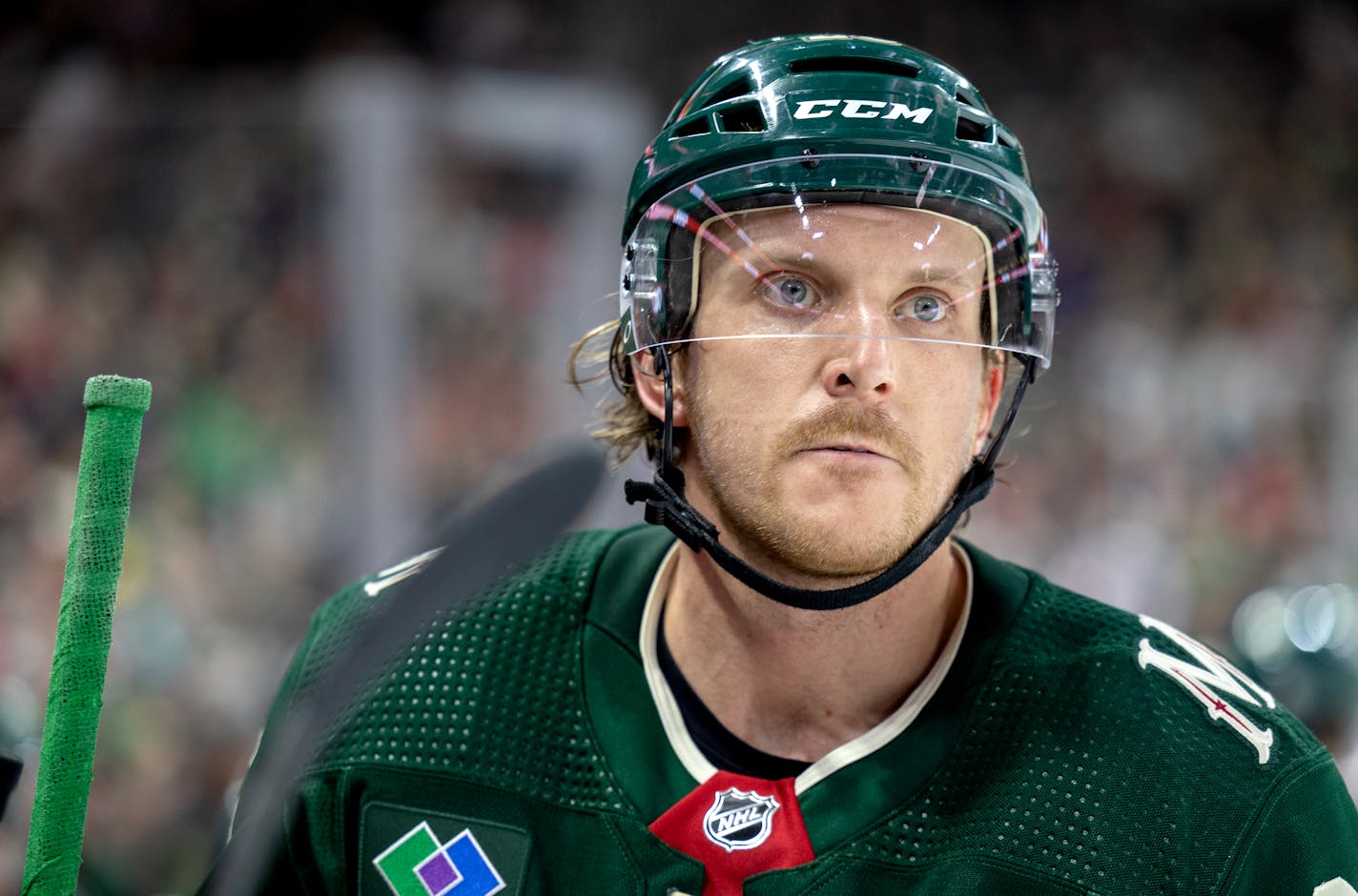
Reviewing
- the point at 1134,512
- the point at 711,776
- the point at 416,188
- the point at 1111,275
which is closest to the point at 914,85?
the point at 711,776

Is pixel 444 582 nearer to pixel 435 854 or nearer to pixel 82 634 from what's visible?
pixel 82 634

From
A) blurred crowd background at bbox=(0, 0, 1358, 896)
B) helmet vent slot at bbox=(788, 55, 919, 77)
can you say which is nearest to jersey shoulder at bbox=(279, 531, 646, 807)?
helmet vent slot at bbox=(788, 55, 919, 77)

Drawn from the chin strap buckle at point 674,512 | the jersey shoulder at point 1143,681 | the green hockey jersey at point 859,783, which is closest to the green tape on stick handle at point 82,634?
the green hockey jersey at point 859,783

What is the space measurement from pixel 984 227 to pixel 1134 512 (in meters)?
3.67

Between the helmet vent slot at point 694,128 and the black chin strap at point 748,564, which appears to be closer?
the black chin strap at point 748,564

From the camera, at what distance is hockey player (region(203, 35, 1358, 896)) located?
1493 millimetres

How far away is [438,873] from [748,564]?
485 mm

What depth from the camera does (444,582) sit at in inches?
49.4

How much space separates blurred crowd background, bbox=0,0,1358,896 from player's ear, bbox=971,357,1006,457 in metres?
0.80


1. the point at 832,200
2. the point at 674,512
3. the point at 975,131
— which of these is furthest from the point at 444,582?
the point at 975,131

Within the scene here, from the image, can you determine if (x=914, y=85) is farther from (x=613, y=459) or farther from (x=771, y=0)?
(x=771, y=0)

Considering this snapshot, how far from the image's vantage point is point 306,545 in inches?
134

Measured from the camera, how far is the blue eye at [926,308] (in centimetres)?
159

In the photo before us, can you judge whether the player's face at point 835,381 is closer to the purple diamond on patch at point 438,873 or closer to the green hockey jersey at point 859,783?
the green hockey jersey at point 859,783
